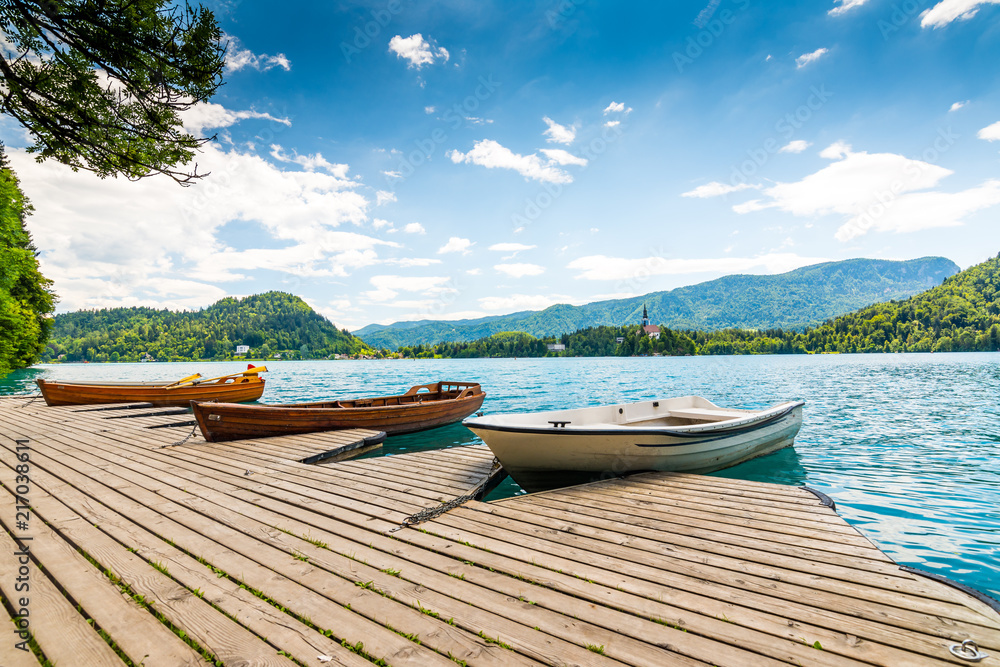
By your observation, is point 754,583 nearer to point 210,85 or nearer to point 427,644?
point 427,644

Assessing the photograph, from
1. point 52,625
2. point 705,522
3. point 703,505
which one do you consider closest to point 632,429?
point 703,505

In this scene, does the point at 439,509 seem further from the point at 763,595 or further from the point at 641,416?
the point at 641,416

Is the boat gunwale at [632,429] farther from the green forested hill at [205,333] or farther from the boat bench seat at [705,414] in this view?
the green forested hill at [205,333]

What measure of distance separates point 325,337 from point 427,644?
148019 millimetres

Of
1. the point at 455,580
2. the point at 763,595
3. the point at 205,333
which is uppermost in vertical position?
the point at 205,333

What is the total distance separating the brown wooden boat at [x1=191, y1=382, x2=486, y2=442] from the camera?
8.79m

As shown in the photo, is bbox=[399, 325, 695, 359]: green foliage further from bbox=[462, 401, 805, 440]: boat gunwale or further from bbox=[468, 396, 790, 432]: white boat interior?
bbox=[462, 401, 805, 440]: boat gunwale

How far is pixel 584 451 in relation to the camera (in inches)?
239

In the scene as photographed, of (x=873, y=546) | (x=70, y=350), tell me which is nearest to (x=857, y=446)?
(x=873, y=546)

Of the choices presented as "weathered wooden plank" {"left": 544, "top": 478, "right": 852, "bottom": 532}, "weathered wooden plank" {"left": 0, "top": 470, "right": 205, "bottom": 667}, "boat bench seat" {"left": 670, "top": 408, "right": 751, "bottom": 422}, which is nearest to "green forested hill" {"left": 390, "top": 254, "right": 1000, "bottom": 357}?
"boat bench seat" {"left": 670, "top": 408, "right": 751, "bottom": 422}

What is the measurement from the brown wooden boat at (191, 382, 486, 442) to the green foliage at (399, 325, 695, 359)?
121365 millimetres

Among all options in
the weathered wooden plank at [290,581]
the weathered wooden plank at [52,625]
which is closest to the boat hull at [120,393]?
the weathered wooden plank at [290,581]

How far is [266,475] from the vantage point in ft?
20.3

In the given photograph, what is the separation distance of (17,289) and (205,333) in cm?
9966
